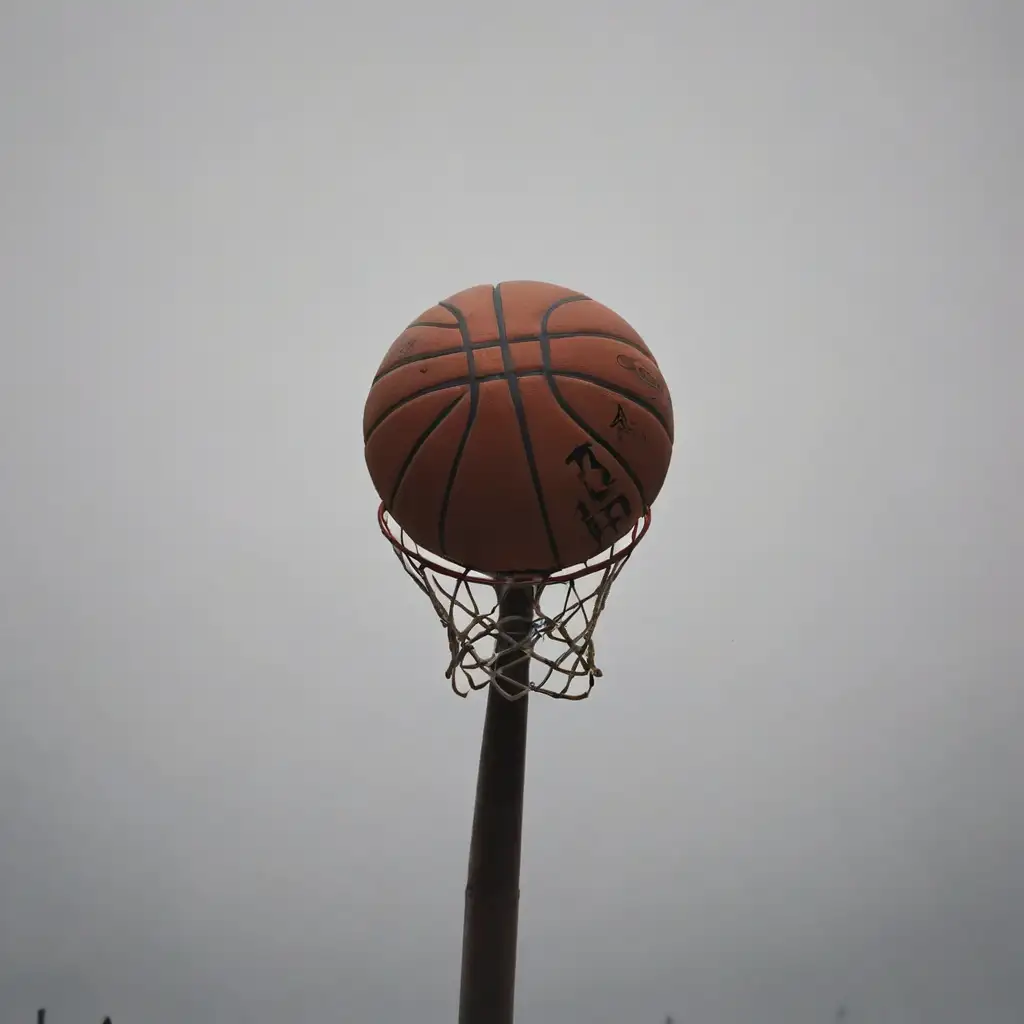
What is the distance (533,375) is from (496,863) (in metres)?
2.10

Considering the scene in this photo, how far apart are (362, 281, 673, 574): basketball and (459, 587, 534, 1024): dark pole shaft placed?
2.88 feet

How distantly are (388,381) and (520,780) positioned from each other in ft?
5.86

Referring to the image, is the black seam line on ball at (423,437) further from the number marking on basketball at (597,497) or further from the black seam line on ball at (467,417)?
the number marking on basketball at (597,497)

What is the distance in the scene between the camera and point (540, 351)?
9.78 ft

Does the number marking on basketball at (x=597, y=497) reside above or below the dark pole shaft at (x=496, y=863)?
above

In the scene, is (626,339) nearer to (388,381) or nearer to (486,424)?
(486,424)

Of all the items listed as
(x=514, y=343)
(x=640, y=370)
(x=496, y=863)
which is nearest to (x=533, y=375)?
(x=514, y=343)

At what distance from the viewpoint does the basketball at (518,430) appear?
291 cm

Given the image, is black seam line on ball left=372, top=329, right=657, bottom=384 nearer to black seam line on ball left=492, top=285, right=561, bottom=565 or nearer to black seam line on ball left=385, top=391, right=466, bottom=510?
black seam line on ball left=492, top=285, right=561, bottom=565

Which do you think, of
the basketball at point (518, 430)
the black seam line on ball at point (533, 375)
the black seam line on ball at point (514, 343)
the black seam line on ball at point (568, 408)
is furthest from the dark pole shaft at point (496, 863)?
the black seam line on ball at point (514, 343)

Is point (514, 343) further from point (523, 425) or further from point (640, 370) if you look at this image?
point (640, 370)

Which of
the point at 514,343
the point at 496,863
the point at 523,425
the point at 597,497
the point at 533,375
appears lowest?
the point at 496,863

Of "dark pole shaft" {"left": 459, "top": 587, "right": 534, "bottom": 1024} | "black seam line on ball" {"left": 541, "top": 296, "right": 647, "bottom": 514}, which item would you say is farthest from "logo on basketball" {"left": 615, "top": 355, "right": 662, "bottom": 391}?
"dark pole shaft" {"left": 459, "top": 587, "right": 534, "bottom": 1024}

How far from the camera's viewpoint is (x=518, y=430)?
9.50ft
